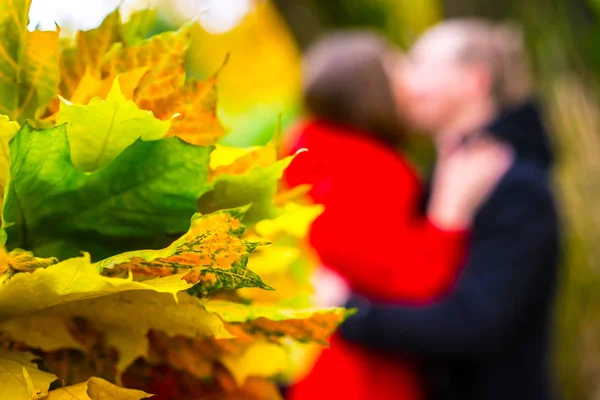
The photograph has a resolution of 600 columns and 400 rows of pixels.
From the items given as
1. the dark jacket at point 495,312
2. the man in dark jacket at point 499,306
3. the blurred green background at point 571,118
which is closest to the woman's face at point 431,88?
the man in dark jacket at point 499,306

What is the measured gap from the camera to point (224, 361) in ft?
1.60

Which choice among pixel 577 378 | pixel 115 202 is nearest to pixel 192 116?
pixel 115 202

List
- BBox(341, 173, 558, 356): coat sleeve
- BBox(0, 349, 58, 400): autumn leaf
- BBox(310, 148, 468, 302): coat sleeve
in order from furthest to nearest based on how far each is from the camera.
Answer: BBox(310, 148, 468, 302): coat sleeve → BBox(341, 173, 558, 356): coat sleeve → BBox(0, 349, 58, 400): autumn leaf

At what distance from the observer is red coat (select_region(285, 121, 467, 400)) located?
4.26ft

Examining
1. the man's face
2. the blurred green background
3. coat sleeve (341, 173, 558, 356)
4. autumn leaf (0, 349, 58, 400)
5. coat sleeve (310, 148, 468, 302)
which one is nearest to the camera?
autumn leaf (0, 349, 58, 400)

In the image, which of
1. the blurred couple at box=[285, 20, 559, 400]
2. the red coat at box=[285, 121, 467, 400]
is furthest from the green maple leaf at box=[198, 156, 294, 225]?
the red coat at box=[285, 121, 467, 400]

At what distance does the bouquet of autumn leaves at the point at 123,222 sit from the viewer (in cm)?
35

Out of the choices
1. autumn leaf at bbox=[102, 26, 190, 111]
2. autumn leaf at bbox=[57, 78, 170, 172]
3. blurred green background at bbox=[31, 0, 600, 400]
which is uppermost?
autumn leaf at bbox=[102, 26, 190, 111]

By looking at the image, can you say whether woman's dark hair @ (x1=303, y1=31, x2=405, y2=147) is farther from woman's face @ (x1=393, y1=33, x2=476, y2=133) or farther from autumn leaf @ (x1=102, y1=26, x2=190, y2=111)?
autumn leaf @ (x1=102, y1=26, x2=190, y2=111)

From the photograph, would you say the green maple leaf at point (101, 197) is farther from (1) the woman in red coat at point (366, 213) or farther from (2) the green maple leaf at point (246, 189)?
(1) the woman in red coat at point (366, 213)

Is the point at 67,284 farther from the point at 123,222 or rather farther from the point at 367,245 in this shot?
the point at 367,245

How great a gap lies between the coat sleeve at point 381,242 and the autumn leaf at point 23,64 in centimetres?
95

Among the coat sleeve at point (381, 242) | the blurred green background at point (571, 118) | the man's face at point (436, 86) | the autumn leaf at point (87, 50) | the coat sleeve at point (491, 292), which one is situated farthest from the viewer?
the blurred green background at point (571, 118)

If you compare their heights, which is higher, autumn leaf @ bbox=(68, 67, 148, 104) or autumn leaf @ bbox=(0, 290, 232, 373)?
autumn leaf @ bbox=(68, 67, 148, 104)
